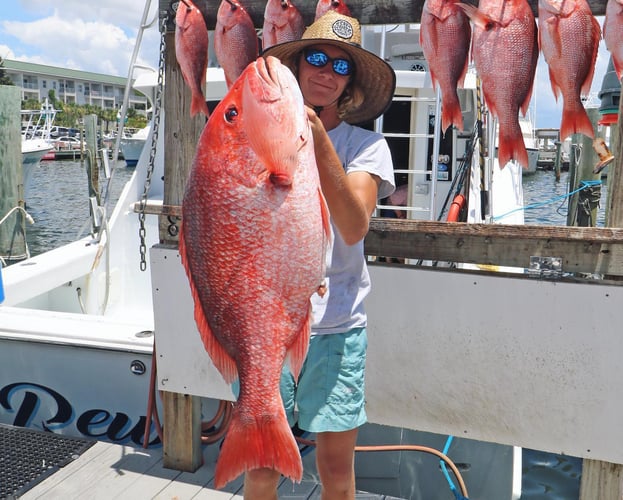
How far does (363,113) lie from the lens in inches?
92.2

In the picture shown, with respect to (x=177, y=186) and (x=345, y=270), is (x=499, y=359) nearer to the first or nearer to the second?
(x=345, y=270)

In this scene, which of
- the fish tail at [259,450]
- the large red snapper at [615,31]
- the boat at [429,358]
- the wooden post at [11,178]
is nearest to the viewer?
the fish tail at [259,450]

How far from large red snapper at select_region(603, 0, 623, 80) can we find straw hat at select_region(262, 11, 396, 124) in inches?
31.6

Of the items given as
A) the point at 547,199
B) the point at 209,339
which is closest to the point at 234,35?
the point at 209,339

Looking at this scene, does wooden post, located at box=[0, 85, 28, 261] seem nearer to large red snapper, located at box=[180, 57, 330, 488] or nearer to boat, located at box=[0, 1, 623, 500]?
boat, located at box=[0, 1, 623, 500]

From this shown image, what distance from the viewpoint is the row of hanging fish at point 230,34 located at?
2.62m

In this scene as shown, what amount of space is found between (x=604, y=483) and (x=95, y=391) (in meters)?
2.91

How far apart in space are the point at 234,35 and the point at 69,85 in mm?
99577

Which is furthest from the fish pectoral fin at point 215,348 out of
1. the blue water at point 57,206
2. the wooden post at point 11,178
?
the wooden post at point 11,178

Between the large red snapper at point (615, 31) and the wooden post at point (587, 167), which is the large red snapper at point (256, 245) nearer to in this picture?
the large red snapper at point (615, 31)

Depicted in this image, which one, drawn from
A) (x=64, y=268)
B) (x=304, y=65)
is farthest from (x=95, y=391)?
(x=304, y=65)

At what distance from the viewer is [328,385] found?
2166mm

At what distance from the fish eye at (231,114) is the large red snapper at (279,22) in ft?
3.78

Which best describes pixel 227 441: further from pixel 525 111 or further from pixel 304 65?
pixel 525 111
